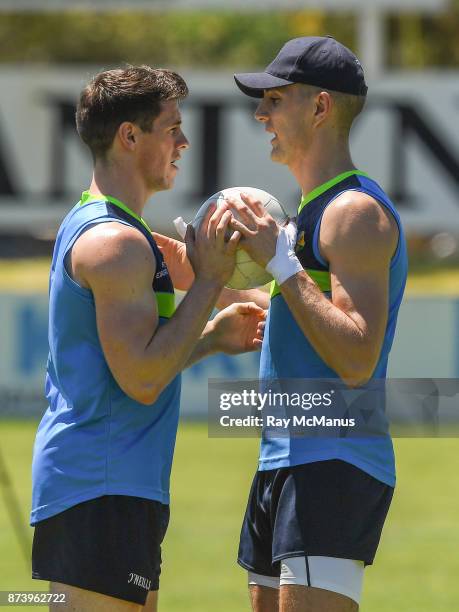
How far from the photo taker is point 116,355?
412 cm

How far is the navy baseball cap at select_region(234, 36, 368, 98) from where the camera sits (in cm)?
445

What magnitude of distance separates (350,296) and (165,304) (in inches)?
26.1

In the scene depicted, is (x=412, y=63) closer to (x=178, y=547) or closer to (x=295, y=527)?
(x=178, y=547)

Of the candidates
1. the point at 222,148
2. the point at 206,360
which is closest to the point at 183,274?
the point at 206,360

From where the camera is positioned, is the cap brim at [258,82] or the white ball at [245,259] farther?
the cap brim at [258,82]

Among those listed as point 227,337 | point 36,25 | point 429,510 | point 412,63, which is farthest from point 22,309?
point 36,25

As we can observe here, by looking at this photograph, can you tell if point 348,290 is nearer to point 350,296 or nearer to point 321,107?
point 350,296

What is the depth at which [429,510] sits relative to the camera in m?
10.6

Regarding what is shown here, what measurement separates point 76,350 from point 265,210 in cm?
84

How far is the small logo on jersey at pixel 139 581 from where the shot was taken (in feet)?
13.8

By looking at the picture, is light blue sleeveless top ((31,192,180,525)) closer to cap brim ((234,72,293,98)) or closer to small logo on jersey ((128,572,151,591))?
small logo on jersey ((128,572,151,591))

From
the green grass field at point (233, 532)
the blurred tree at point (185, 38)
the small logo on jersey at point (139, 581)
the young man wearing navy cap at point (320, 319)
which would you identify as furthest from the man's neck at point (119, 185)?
the blurred tree at point (185, 38)

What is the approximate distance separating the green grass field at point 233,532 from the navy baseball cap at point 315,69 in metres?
3.83

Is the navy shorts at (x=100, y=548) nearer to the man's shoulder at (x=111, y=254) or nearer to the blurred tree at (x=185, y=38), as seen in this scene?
the man's shoulder at (x=111, y=254)
